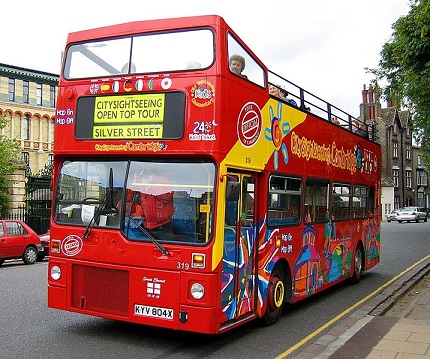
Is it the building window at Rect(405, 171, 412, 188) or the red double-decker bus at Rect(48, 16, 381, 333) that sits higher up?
the building window at Rect(405, 171, 412, 188)

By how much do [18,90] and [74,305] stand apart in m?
52.6

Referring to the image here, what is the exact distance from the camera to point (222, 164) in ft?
20.3

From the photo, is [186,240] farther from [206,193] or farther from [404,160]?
[404,160]

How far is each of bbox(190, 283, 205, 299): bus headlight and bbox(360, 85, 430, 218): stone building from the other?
203ft

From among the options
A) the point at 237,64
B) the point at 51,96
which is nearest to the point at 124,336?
the point at 237,64

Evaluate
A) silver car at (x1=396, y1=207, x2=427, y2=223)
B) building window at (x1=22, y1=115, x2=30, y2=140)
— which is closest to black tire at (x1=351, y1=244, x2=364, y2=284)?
silver car at (x1=396, y1=207, x2=427, y2=223)

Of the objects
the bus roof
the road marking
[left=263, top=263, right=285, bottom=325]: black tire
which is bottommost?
the road marking

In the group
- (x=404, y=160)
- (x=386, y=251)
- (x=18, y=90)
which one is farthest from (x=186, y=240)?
(x=404, y=160)

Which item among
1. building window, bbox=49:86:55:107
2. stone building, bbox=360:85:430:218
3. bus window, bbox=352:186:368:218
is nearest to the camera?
bus window, bbox=352:186:368:218

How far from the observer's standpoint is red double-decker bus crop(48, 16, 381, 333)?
6.17 metres

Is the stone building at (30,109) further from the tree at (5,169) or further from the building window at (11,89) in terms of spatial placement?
the tree at (5,169)

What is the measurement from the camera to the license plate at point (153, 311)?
20.2 ft

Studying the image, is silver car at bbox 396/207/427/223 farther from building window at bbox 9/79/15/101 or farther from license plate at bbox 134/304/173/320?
license plate at bbox 134/304/173/320

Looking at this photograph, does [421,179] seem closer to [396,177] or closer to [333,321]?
[396,177]
